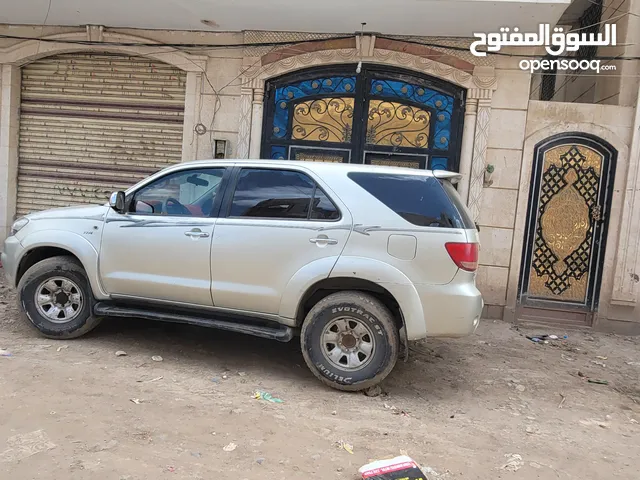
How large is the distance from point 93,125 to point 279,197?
5.15 m

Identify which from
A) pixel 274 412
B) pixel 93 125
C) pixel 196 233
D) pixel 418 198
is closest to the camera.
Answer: pixel 274 412

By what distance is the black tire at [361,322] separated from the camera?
13.0ft

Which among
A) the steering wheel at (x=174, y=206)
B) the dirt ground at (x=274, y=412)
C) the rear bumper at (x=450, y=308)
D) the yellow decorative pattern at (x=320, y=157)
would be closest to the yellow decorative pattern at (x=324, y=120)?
the yellow decorative pattern at (x=320, y=157)

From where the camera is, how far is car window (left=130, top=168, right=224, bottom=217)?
446 centimetres

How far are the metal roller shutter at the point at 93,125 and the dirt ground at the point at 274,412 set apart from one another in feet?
10.5

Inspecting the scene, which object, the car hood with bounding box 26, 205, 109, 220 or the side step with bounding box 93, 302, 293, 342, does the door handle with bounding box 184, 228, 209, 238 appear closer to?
the side step with bounding box 93, 302, 293, 342

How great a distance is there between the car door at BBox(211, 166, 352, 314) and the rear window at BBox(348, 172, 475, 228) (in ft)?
1.04

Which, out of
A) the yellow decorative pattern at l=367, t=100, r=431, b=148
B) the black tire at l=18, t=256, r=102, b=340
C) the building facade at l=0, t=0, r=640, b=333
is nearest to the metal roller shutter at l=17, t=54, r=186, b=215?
the building facade at l=0, t=0, r=640, b=333

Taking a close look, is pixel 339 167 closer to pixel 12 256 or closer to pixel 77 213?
pixel 77 213

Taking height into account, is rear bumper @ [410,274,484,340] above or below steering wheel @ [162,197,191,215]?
below

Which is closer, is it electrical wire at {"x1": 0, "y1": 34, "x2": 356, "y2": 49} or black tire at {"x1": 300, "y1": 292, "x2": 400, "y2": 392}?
black tire at {"x1": 300, "y1": 292, "x2": 400, "y2": 392}

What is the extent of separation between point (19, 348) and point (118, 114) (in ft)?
14.8

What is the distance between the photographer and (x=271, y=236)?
4.13m

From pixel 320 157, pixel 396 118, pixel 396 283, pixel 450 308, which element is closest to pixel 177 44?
pixel 320 157
